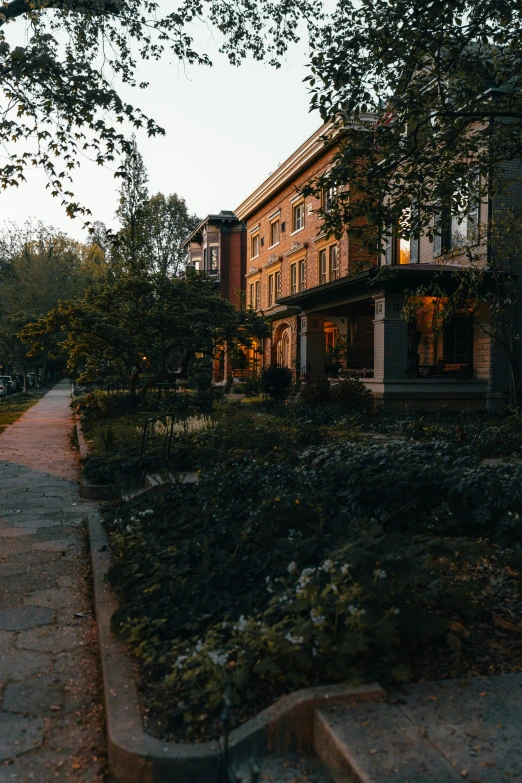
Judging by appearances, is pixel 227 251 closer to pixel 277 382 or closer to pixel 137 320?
pixel 277 382

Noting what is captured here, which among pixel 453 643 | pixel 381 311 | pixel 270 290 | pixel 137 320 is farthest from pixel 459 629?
pixel 270 290

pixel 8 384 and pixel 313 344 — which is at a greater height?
pixel 313 344

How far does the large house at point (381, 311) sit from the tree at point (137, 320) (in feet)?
12.7

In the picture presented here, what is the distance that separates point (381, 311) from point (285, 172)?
14.4 meters

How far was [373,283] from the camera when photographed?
15836mm

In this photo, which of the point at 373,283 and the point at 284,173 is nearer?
the point at 373,283

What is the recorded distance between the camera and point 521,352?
60.6ft

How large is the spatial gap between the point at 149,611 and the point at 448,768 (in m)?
1.90

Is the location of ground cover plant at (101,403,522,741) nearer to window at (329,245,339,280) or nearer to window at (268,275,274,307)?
window at (329,245,339,280)

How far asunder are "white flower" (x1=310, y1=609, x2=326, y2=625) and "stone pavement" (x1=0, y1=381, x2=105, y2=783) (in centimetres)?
108

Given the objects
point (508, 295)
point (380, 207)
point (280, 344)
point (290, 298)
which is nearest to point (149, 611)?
point (380, 207)

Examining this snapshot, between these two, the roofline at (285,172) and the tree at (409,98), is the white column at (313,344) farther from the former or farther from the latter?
the tree at (409,98)

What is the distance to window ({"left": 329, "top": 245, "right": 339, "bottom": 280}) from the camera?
2576 centimetres

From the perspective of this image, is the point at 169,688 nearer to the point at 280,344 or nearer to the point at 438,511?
the point at 438,511
